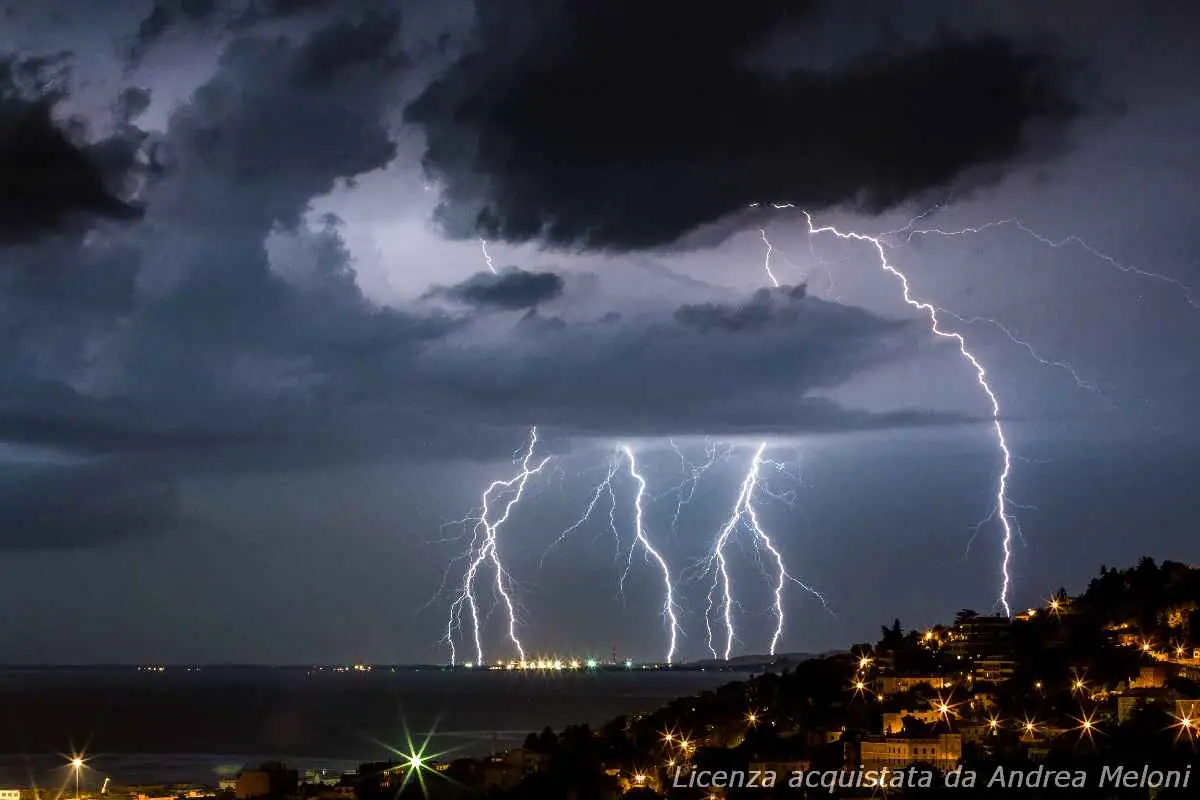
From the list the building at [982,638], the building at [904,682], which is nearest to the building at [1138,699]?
the building at [904,682]

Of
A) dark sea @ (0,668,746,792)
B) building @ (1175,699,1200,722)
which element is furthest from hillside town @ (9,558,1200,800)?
dark sea @ (0,668,746,792)

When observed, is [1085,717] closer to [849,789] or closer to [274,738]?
[849,789]

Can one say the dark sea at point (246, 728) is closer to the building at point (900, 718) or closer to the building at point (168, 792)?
the building at point (168, 792)

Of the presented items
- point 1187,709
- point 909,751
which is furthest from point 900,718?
point 1187,709

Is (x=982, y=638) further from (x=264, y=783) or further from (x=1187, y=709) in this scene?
(x=264, y=783)

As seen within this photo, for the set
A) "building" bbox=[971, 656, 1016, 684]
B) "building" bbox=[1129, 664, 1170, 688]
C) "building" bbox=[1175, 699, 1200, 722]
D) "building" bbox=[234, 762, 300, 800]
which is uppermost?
"building" bbox=[971, 656, 1016, 684]

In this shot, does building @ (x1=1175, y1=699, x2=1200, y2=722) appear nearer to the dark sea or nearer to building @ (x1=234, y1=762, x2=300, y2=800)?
building @ (x1=234, y1=762, x2=300, y2=800)
